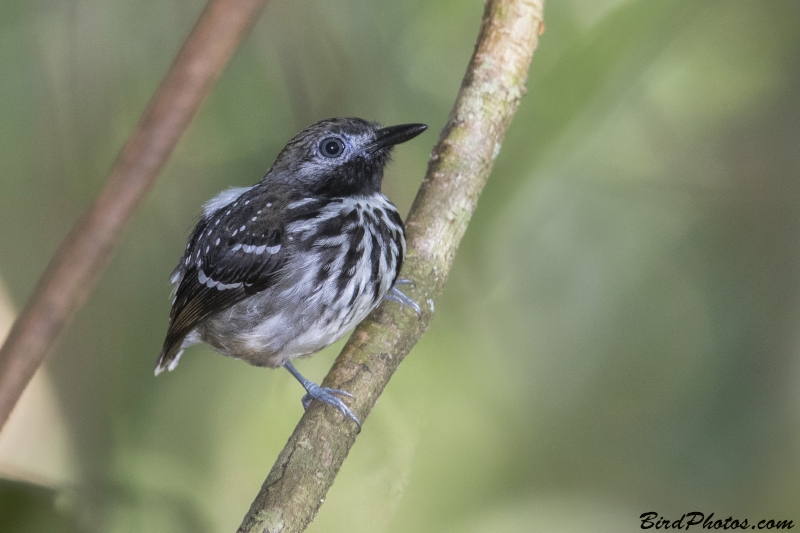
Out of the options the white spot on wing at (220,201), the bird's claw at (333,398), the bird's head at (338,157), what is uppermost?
the bird's head at (338,157)

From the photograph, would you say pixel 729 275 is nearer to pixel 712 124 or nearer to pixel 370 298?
pixel 712 124

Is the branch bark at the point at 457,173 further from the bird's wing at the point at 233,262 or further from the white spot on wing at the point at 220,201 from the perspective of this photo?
the white spot on wing at the point at 220,201

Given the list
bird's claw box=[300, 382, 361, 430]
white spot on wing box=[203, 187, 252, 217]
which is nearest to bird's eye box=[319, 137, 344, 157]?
white spot on wing box=[203, 187, 252, 217]

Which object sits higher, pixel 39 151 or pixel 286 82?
pixel 286 82

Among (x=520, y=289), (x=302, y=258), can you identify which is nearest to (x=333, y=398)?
(x=302, y=258)

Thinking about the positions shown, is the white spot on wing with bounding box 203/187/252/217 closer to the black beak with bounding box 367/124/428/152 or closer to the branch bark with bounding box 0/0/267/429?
the black beak with bounding box 367/124/428/152

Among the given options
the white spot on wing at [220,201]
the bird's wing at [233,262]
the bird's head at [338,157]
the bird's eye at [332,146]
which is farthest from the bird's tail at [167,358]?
the bird's eye at [332,146]

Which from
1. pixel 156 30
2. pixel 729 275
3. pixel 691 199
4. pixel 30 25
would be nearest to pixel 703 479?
pixel 729 275
